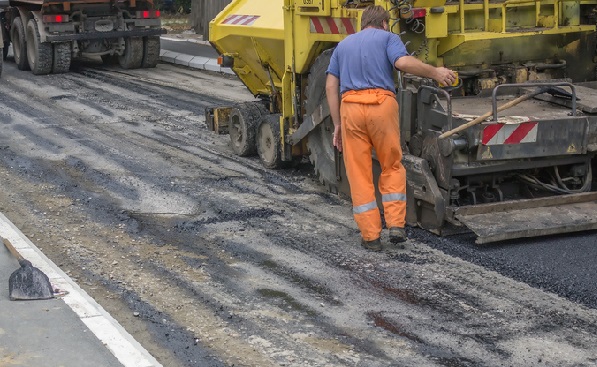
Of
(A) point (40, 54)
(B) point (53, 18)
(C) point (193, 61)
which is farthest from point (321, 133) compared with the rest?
(C) point (193, 61)

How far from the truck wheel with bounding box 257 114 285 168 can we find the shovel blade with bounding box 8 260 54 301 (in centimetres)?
394

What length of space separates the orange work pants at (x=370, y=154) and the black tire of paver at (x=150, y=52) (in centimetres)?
1116

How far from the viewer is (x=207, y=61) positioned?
1791cm

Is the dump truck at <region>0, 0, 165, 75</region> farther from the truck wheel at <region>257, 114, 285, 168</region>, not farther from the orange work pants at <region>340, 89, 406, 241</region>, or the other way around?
the orange work pants at <region>340, 89, 406, 241</region>

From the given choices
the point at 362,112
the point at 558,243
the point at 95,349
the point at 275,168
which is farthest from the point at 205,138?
the point at 95,349

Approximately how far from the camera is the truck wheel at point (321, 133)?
8531mm

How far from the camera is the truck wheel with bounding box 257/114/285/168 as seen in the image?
31.2 feet

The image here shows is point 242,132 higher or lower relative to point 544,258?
higher

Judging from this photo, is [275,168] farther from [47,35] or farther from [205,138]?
[47,35]

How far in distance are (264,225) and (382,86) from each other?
138 cm

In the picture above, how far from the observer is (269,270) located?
659 centimetres

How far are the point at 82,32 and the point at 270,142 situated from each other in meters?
8.50

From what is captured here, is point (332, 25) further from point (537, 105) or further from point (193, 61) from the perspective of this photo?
point (193, 61)

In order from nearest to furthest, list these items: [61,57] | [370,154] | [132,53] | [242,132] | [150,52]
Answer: [370,154] < [242,132] < [61,57] < [132,53] < [150,52]
